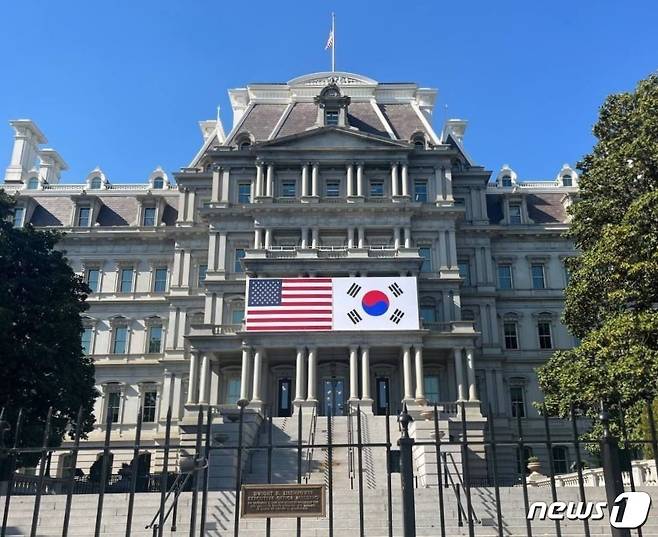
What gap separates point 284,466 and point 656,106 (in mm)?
17836

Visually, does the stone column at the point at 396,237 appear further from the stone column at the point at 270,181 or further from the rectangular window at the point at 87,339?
the rectangular window at the point at 87,339

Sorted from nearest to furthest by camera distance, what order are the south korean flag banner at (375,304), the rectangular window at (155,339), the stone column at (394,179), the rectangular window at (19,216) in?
the south korean flag banner at (375,304), the stone column at (394,179), the rectangular window at (155,339), the rectangular window at (19,216)

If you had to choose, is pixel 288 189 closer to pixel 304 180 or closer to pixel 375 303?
pixel 304 180

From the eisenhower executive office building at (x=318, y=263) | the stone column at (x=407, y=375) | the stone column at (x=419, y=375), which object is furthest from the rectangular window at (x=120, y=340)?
the stone column at (x=419, y=375)

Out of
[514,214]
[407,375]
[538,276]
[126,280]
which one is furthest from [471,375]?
[126,280]

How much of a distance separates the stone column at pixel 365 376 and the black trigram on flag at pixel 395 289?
323 cm

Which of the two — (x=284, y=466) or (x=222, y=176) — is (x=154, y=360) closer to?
(x=222, y=176)

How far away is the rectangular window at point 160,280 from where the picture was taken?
1715 inches

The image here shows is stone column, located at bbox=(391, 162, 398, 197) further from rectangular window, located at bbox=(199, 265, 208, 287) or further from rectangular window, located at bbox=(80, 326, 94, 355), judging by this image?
rectangular window, located at bbox=(80, 326, 94, 355)

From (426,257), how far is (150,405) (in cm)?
1931

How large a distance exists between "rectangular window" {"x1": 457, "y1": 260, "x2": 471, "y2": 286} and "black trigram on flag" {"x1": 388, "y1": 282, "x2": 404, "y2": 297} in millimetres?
9254

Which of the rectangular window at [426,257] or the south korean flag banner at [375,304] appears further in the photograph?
the rectangular window at [426,257]

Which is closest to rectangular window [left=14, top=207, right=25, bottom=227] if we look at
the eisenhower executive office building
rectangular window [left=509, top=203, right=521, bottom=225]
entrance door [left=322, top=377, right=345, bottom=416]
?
the eisenhower executive office building

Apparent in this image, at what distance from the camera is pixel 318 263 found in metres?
37.3
